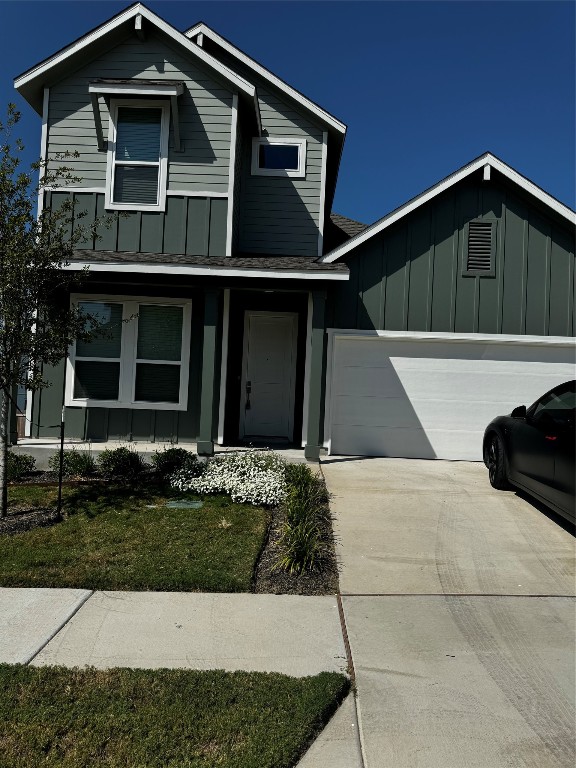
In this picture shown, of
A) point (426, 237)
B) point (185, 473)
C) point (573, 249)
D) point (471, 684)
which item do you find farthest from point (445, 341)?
point (471, 684)

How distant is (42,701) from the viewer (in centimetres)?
333

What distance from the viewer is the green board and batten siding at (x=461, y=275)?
10.4 metres

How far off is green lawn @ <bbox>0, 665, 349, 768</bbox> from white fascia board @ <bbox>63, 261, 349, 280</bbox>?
6.51 m

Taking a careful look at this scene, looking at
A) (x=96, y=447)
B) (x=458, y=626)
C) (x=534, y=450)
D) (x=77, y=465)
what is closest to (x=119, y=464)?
(x=77, y=465)

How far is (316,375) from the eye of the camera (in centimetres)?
955

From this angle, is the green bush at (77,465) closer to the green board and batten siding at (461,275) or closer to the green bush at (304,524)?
the green bush at (304,524)

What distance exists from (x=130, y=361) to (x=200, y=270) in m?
2.24

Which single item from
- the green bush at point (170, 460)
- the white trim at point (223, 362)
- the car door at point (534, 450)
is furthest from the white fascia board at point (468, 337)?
the green bush at point (170, 460)

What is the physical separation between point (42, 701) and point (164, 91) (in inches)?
356

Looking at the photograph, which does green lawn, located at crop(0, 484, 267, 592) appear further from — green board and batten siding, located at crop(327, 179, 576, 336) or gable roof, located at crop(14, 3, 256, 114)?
gable roof, located at crop(14, 3, 256, 114)

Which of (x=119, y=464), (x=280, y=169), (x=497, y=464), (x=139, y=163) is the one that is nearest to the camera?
(x=497, y=464)

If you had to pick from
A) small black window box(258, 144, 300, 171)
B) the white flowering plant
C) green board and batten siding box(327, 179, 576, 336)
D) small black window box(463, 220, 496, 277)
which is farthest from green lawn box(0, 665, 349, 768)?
small black window box(258, 144, 300, 171)

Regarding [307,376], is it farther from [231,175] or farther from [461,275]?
[231,175]

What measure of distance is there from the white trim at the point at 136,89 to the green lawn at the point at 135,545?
6241 mm
